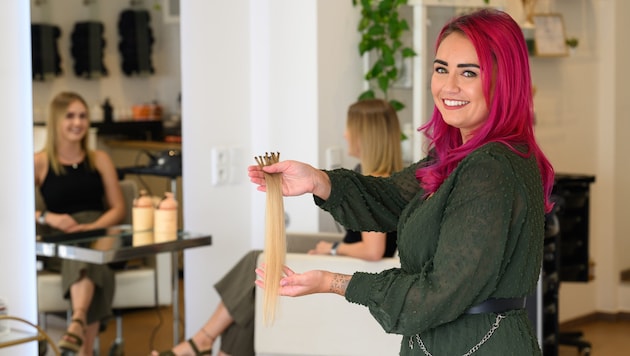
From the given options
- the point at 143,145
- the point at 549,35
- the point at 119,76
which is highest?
the point at 549,35

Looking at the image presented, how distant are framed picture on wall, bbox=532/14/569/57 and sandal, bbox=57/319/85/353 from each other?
3.05m

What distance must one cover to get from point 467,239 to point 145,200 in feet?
7.60

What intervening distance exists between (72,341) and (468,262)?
2.30m

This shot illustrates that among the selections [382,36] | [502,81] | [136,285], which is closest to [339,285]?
[502,81]

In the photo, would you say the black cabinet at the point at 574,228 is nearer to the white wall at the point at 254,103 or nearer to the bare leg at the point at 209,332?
the white wall at the point at 254,103

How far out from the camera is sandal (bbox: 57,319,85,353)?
12.7 feet

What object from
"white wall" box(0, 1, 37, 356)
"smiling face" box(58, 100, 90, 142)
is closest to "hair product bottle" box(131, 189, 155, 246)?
"smiling face" box(58, 100, 90, 142)

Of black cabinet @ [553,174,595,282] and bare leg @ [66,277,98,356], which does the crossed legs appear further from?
black cabinet @ [553,174,595,282]

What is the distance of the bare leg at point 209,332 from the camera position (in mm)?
4301

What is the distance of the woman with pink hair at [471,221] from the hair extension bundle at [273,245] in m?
0.03

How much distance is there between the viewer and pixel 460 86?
2.18 metres

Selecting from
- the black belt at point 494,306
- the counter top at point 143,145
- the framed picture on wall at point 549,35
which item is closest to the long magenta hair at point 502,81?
the black belt at point 494,306

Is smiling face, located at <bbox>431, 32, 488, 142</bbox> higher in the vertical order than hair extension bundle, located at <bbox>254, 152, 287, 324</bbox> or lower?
higher

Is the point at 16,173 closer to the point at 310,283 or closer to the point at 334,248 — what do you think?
the point at 334,248
